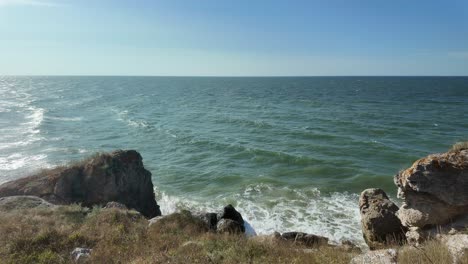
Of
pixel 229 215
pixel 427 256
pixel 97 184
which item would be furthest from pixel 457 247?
pixel 97 184

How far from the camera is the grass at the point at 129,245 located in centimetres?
731

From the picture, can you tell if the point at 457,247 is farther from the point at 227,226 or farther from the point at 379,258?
the point at 227,226

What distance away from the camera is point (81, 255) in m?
7.48

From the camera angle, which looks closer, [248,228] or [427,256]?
[427,256]

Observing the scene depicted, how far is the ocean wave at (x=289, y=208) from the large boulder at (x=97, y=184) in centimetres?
263

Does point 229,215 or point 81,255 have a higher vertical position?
point 81,255

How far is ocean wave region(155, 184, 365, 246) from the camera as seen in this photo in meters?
16.1

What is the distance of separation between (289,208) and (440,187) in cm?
905

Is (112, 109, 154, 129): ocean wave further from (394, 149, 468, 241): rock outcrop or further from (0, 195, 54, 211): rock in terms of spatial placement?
(394, 149, 468, 241): rock outcrop

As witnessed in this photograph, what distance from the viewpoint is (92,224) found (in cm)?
996

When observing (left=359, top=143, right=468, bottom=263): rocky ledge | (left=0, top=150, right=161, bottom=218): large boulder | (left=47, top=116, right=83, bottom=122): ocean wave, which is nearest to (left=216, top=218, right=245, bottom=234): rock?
(left=0, top=150, right=161, bottom=218): large boulder

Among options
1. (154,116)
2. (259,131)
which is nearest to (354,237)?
(259,131)

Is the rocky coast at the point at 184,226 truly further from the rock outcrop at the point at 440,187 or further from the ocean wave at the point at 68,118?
the ocean wave at the point at 68,118

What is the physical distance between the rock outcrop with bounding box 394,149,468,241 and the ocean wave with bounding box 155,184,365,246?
4411 mm
